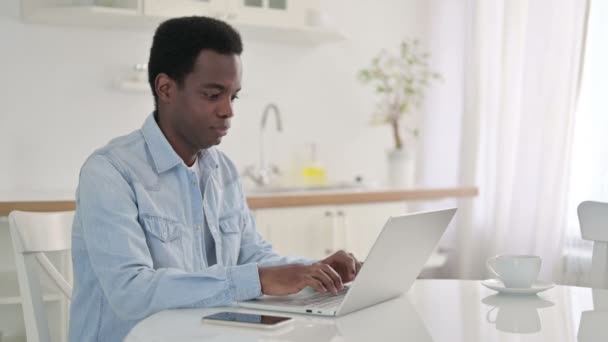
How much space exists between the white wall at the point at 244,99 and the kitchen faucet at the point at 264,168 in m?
0.04

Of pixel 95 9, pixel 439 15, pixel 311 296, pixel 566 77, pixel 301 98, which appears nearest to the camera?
pixel 311 296

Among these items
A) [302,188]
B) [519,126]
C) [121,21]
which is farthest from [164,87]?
[519,126]

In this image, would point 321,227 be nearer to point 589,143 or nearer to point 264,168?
point 264,168

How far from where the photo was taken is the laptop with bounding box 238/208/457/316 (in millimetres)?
1316

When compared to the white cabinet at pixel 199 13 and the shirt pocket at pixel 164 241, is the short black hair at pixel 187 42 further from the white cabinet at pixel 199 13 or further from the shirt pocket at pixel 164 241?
the white cabinet at pixel 199 13

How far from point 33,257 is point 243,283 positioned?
0.52 meters

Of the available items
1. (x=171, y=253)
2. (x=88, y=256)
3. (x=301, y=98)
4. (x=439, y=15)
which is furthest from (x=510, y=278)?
A: (x=439, y=15)

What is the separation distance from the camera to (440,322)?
132 centimetres

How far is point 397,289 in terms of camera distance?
4.99 ft

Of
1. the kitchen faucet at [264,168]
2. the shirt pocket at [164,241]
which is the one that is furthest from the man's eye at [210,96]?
the kitchen faucet at [264,168]

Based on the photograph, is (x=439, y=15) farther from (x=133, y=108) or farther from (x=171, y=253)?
(x=171, y=253)

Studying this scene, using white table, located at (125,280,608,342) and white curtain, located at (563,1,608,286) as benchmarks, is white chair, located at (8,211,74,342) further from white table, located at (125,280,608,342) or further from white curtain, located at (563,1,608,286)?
white curtain, located at (563,1,608,286)

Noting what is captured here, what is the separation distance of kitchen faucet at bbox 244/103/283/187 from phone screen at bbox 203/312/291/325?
99.1 inches

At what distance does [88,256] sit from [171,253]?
158mm
